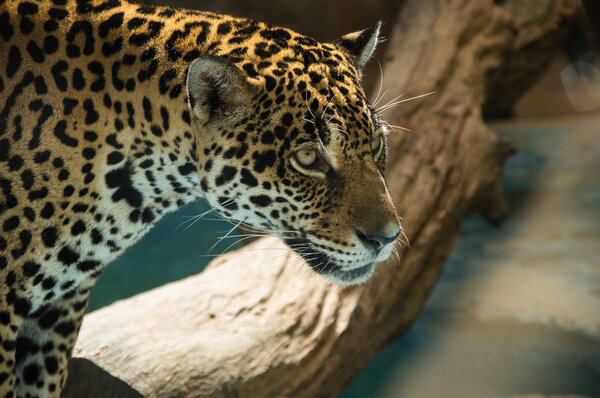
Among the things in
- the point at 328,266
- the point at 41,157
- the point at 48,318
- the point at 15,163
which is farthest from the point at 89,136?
the point at 328,266

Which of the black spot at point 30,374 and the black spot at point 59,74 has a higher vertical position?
the black spot at point 59,74

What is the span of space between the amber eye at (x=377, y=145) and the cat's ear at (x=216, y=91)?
2.21 feet

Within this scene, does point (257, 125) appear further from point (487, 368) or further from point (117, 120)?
point (487, 368)

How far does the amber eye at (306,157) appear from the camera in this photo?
126 inches

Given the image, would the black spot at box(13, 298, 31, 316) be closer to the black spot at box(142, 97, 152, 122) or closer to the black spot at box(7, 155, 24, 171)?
the black spot at box(7, 155, 24, 171)

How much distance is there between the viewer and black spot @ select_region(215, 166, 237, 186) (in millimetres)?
3195

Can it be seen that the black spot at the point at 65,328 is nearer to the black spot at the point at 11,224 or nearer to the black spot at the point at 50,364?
the black spot at the point at 50,364

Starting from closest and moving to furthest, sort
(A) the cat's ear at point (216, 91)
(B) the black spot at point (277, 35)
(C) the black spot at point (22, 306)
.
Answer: (A) the cat's ear at point (216, 91), (C) the black spot at point (22, 306), (B) the black spot at point (277, 35)

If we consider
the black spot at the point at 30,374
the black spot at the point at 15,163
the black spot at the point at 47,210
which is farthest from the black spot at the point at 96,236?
the black spot at the point at 30,374

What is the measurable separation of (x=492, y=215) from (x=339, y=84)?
539 cm

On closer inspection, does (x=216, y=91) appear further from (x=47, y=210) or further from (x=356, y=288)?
(x=356, y=288)

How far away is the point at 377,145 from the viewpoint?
11.5ft

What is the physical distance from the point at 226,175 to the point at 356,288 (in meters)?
2.03

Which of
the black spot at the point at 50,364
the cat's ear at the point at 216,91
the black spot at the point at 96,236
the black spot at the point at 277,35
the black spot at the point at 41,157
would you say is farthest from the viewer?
the black spot at the point at 50,364
